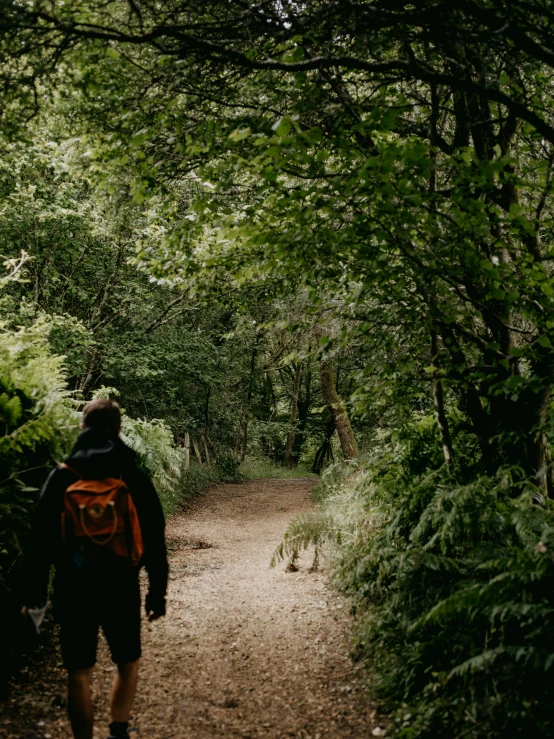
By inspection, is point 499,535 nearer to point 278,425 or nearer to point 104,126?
point 104,126

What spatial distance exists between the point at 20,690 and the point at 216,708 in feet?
4.95

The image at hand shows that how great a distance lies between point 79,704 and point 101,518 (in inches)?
40.8

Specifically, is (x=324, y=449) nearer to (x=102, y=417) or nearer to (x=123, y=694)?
(x=123, y=694)

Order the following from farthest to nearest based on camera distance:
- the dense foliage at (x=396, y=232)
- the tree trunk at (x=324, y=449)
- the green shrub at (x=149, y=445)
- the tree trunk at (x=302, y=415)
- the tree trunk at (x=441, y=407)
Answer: the tree trunk at (x=302, y=415) → the tree trunk at (x=324, y=449) → the green shrub at (x=149, y=445) → the tree trunk at (x=441, y=407) → the dense foliage at (x=396, y=232)

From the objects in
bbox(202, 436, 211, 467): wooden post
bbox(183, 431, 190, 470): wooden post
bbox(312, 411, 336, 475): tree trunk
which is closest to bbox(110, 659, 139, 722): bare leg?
bbox(183, 431, 190, 470): wooden post

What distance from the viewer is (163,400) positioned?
18578mm

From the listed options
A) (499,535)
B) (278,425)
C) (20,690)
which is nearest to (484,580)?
(499,535)

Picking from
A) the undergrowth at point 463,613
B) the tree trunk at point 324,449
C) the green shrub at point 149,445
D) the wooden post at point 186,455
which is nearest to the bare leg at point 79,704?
the undergrowth at point 463,613

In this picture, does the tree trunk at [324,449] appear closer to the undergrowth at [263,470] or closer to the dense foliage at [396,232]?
the undergrowth at [263,470]

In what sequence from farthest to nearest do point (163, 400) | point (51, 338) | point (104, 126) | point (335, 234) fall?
1. point (163, 400)
2. point (51, 338)
3. point (104, 126)
4. point (335, 234)

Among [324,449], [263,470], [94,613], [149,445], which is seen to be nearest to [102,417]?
[94,613]

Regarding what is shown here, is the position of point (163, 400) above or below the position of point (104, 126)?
below

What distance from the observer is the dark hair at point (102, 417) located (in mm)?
3158

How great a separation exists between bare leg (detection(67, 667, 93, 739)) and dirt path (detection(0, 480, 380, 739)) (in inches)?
31.6
